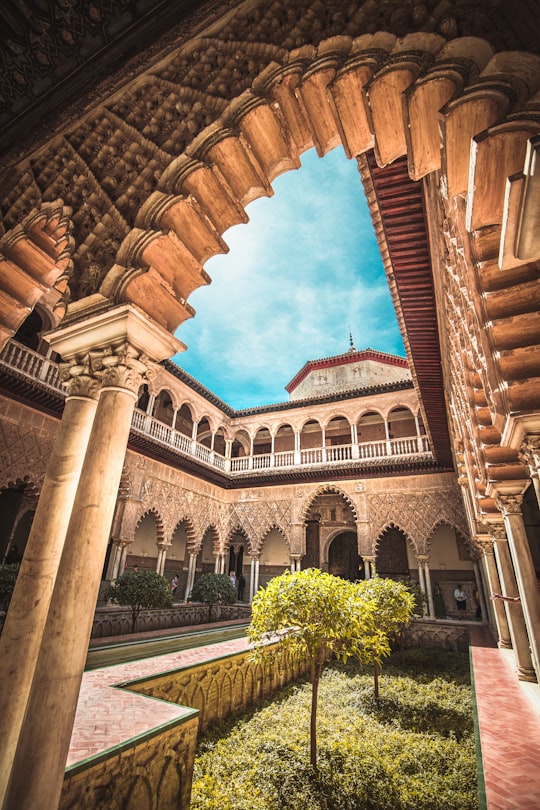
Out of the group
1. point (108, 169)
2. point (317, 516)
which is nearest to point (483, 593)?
point (317, 516)

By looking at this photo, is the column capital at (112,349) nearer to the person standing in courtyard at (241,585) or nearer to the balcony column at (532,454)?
the balcony column at (532,454)

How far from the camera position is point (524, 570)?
4.64 meters

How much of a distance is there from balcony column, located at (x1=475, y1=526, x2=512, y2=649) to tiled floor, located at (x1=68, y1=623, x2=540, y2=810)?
2.53m

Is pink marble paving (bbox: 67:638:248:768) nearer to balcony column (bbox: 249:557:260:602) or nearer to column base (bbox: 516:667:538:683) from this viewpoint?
column base (bbox: 516:667:538:683)

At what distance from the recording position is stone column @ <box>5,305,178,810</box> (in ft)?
Result: 6.03

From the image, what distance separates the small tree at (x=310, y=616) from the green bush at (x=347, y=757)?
1.97ft

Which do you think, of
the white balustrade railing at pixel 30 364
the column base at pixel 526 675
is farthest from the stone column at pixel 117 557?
the column base at pixel 526 675

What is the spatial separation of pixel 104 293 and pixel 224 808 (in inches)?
160

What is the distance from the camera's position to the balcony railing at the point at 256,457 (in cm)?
912

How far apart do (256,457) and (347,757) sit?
1228 centimetres

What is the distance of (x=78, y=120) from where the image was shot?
3.84m

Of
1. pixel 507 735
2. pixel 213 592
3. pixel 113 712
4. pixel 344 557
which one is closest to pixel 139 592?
pixel 213 592

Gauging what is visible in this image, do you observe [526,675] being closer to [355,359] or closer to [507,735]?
[507,735]

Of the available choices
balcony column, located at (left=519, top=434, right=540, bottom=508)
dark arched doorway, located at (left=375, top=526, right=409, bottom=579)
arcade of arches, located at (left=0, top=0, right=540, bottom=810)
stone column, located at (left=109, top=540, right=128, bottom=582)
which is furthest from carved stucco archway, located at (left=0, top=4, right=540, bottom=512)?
dark arched doorway, located at (left=375, top=526, right=409, bottom=579)
